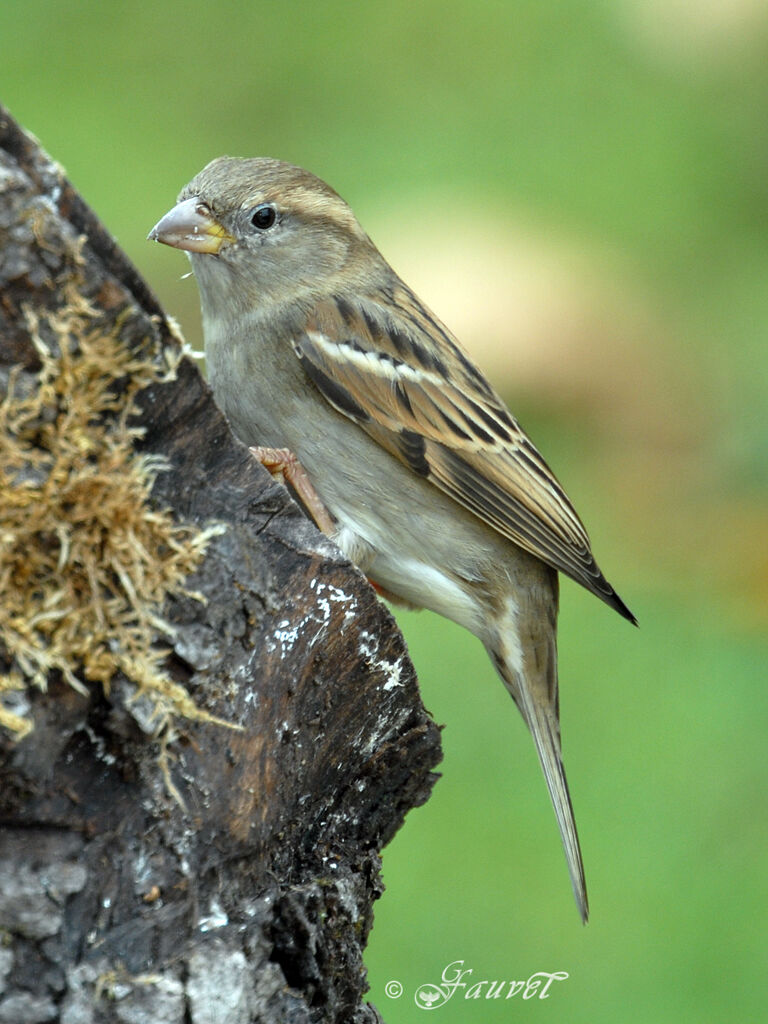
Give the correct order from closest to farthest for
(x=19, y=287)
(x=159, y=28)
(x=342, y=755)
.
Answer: (x=19, y=287) < (x=342, y=755) < (x=159, y=28)

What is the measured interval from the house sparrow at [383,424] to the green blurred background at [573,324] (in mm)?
1445

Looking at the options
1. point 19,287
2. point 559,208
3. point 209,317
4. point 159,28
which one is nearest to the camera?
point 19,287

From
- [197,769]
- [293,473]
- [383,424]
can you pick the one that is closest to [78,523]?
[197,769]

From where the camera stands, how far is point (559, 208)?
860 cm

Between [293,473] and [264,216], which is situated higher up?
[264,216]

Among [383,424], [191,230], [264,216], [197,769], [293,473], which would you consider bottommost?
[197,769]

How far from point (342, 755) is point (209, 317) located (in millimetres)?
1643

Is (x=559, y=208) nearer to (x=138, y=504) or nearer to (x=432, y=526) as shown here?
(x=432, y=526)

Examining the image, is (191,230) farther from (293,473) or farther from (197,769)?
(197,769)

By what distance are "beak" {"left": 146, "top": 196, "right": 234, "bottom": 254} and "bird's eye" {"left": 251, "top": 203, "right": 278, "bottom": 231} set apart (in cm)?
8

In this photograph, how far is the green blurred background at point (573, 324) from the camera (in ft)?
15.7

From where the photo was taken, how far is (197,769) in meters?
1.96

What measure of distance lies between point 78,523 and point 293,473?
48.6 inches

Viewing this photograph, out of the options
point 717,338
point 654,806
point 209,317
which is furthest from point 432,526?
point 717,338
